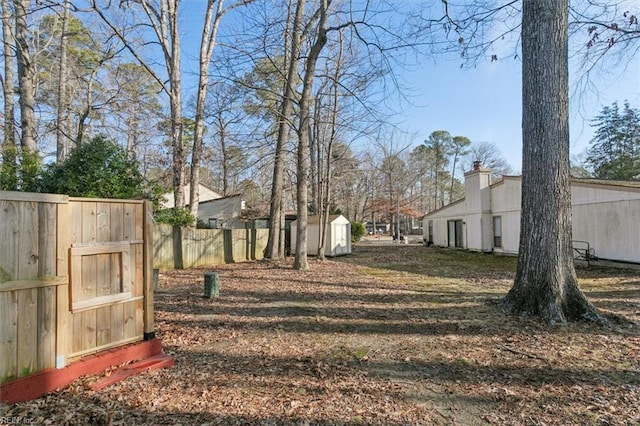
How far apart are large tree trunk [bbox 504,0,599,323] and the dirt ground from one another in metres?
0.61

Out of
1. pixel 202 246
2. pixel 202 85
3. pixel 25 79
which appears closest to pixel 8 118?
pixel 25 79

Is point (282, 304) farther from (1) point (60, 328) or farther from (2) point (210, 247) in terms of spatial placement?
(2) point (210, 247)

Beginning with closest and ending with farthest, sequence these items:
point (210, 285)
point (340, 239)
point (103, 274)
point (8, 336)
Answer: point (8, 336), point (103, 274), point (210, 285), point (340, 239)

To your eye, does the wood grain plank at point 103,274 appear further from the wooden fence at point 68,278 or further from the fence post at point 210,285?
the fence post at point 210,285

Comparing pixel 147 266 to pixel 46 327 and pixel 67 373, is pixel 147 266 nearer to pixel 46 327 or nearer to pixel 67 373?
pixel 46 327

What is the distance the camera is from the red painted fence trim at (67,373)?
258cm

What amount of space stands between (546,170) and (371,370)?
4.14 m

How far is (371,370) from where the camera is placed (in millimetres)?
3473

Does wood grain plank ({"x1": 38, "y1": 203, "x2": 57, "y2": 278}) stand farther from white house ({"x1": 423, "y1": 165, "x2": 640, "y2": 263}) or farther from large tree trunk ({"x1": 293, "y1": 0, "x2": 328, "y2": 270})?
white house ({"x1": 423, "y1": 165, "x2": 640, "y2": 263})

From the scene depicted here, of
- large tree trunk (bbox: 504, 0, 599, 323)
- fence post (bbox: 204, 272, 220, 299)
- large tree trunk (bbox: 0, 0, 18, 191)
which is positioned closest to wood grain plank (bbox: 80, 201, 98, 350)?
fence post (bbox: 204, 272, 220, 299)

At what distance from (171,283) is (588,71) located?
1121 cm

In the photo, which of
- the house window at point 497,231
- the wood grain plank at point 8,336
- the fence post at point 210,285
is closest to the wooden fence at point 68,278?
the wood grain plank at point 8,336

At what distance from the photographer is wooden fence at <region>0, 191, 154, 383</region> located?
2.60 metres

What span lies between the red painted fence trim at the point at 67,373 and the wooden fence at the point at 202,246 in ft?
27.7
